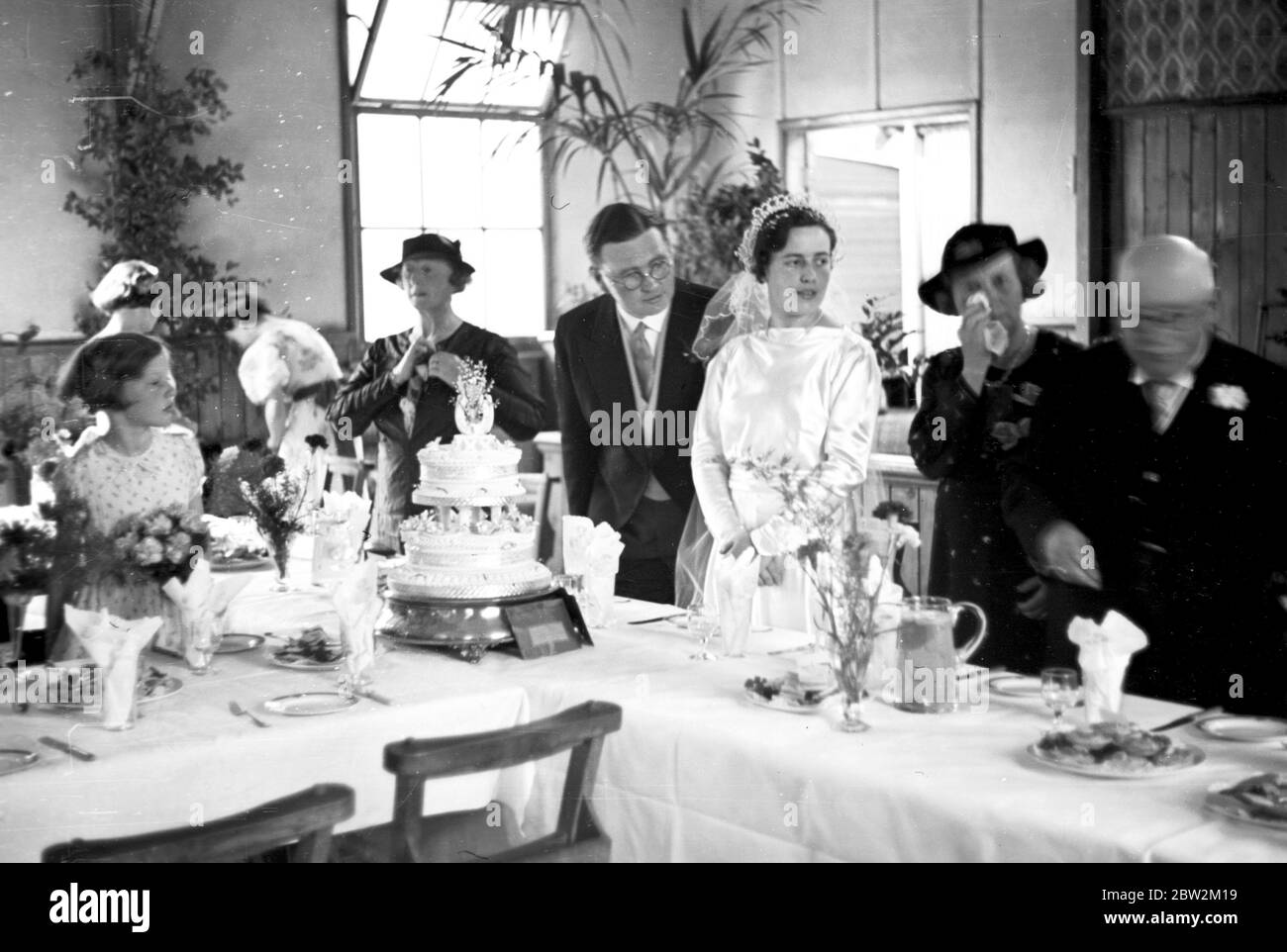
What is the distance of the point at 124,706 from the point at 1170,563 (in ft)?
6.20

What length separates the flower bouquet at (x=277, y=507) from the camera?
3000 millimetres

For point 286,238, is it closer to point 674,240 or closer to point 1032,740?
point 674,240

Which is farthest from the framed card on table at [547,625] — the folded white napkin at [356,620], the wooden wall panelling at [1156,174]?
the wooden wall panelling at [1156,174]

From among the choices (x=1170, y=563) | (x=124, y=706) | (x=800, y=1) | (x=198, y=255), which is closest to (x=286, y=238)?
(x=198, y=255)

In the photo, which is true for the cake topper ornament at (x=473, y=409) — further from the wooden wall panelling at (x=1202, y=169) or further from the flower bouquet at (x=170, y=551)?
the wooden wall panelling at (x=1202, y=169)

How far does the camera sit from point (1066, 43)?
16.0ft

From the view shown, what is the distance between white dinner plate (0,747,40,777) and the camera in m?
1.88

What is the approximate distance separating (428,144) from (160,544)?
2067 millimetres

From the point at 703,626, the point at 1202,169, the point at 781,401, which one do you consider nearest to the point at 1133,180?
the point at 1202,169

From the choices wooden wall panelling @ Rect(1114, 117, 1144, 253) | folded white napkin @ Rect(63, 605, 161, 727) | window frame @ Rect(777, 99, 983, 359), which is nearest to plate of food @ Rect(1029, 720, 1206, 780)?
folded white napkin @ Rect(63, 605, 161, 727)

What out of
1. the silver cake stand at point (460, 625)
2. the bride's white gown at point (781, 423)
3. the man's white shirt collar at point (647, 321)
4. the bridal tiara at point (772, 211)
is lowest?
the silver cake stand at point (460, 625)

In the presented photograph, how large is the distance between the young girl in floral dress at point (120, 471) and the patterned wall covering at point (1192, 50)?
2.75m

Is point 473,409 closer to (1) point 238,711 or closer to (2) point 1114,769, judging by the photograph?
(1) point 238,711

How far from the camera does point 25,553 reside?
2471mm
